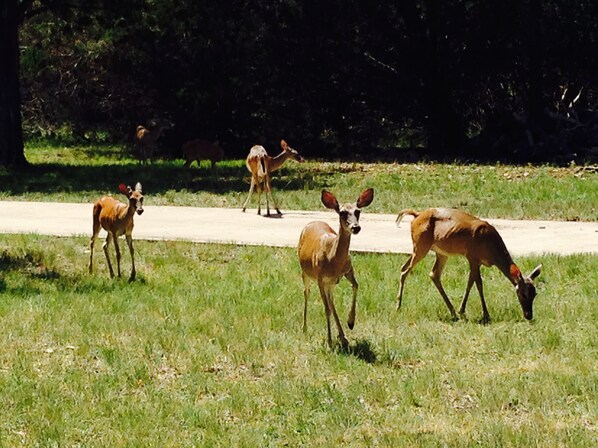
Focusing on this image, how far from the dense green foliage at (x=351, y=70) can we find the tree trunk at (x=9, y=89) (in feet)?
10.8

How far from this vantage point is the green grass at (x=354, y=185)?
744 inches

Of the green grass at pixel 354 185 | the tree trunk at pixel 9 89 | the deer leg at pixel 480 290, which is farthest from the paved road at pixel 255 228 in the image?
the tree trunk at pixel 9 89

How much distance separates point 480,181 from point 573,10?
9.38 metres

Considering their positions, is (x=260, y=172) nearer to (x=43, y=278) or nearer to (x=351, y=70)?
(x=43, y=278)

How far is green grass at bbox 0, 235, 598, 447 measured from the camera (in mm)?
7664

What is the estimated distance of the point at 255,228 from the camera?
16828mm

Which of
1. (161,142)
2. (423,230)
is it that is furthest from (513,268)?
(161,142)

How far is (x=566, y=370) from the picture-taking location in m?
8.91

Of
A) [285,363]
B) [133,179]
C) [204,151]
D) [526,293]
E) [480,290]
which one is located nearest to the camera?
[285,363]

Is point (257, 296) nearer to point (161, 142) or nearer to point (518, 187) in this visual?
point (518, 187)

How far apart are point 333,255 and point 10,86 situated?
1887 cm

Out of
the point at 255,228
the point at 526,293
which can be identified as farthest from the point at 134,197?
the point at 526,293

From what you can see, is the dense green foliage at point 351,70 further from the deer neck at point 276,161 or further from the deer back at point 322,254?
the deer back at point 322,254

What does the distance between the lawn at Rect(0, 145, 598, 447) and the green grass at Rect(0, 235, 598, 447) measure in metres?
0.02
